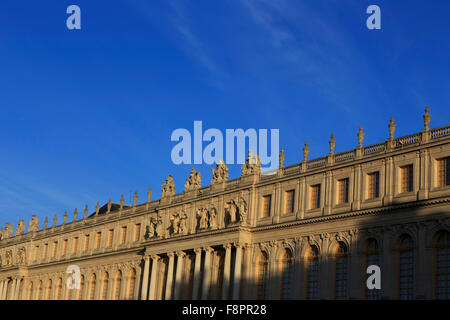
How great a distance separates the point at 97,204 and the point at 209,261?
31.4 meters

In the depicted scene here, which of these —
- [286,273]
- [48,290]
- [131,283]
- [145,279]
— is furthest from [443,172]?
[48,290]

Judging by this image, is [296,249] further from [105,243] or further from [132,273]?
[105,243]

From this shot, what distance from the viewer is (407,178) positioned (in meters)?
49.6

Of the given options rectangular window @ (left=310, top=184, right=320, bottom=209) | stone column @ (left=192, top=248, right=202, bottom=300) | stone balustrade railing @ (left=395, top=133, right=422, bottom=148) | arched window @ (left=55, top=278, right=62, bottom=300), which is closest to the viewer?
stone balustrade railing @ (left=395, top=133, right=422, bottom=148)

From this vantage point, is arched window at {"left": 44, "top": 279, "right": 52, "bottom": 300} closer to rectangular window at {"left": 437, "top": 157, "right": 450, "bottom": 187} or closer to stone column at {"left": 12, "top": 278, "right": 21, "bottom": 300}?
stone column at {"left": 12, "top": 278, "right": 21, "bottom": 300}

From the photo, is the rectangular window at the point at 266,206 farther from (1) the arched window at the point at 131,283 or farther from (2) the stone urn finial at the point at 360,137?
(1) the arched window at the point at 131,283

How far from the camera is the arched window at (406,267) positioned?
4719 cm

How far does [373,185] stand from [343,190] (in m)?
3.08

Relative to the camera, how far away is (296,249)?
56500 millimetres

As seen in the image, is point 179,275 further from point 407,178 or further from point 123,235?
point 407,178

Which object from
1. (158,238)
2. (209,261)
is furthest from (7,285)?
(209,261)

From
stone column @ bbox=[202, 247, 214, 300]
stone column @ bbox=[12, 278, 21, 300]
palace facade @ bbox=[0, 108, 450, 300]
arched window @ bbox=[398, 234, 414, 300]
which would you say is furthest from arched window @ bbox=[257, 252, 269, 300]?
stone column @ bbox=[12, 278, 21, 300]

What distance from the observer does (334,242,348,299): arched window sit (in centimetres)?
5188

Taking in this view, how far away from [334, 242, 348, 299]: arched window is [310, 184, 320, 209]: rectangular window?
4.55 m
